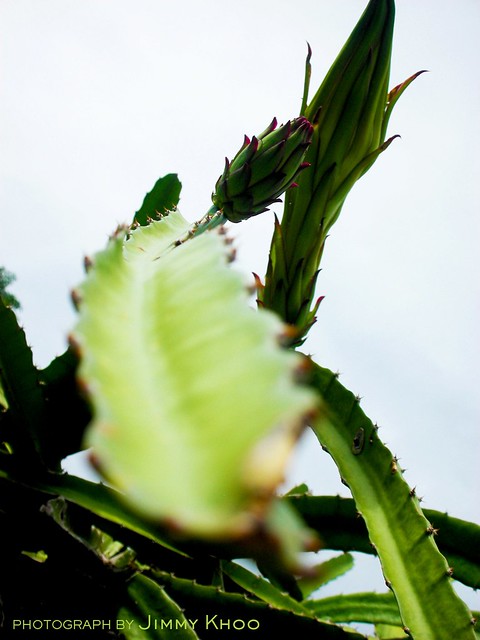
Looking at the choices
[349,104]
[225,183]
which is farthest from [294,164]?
[349,104]

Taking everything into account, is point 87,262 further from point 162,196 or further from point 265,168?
point 162,196

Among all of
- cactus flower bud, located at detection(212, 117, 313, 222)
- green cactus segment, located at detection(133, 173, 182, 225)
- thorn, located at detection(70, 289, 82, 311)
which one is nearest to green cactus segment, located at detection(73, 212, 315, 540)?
thorn, located at detection(70, 289, 82, 311)

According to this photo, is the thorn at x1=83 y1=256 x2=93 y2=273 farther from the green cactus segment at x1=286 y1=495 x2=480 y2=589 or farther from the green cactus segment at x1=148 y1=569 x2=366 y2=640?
the green cactus segment at x1=286 y1=495 x2=480 y2=589

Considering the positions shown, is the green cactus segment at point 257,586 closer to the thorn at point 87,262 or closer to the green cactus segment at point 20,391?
the green cactus segment at point 20,391

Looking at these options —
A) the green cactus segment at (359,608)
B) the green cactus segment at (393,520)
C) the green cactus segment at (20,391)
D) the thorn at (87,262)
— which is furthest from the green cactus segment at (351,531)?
the thorn at (87,262)

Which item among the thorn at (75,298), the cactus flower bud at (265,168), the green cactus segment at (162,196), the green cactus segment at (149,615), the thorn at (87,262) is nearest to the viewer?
the thorn at (75,298)

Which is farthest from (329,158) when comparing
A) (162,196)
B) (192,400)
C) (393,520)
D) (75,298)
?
(192,400)
